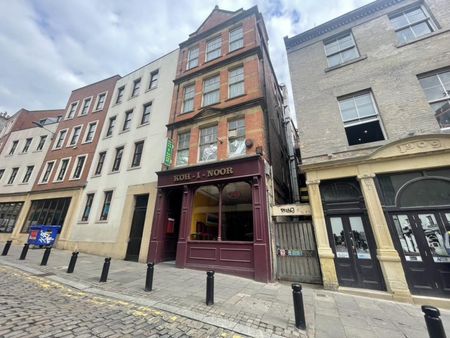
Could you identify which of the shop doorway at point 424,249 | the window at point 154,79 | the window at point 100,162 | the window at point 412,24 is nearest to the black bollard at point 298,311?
the shop doorway at point 424,249

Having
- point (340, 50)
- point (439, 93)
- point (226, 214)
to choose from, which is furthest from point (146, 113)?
point (439, 93)

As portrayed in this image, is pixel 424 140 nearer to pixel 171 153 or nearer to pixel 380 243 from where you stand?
pixel 380 243

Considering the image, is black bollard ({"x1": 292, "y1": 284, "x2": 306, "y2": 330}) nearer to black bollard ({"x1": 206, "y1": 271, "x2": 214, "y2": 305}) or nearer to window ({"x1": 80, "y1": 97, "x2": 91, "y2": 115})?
black bollard ({"x1": 206, "y1": 271, "x2": 214, "y2": 305})

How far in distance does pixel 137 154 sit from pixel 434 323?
1555 centimetres

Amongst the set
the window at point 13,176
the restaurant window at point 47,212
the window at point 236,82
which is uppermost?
the window at point 236,82

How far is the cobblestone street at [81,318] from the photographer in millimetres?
3574

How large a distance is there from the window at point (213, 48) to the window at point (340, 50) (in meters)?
6.97

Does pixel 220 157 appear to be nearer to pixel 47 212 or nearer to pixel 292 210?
pixel 292 210

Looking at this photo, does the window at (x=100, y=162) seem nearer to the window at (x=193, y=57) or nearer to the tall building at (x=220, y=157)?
the tall building at (x=220, y=157)

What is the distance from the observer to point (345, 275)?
6.99 metres

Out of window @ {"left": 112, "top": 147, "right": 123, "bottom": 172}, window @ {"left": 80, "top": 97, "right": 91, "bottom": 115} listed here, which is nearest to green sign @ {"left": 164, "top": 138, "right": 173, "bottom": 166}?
window @ {"left": 112, "top": 147, "right": 123, "bottom": 172}

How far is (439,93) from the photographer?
24.4 feet

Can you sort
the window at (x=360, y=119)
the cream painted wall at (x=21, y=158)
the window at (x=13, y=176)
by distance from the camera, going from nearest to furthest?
1. the window at (x=360, y=119)
2. the cream painted wall at (x=21, y=158)
3. the window at (x=13, y=176)

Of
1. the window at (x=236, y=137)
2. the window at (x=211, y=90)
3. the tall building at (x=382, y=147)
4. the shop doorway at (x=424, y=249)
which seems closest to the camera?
the shop doorway at (x=424, y=249)
